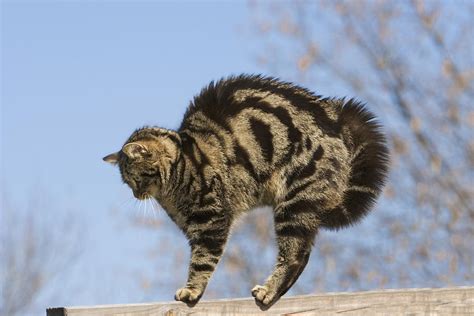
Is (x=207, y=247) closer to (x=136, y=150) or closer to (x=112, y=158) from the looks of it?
(x=136, y=150)

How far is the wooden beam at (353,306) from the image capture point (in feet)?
12.3

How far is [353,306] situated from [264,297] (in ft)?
2.48

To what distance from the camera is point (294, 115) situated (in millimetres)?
5656

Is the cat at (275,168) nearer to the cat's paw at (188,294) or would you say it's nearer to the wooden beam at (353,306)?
the cat's paw at (188,294)

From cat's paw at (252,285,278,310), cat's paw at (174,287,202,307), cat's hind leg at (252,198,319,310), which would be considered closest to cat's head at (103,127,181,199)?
cat's hind leg at (252,198,319,310)

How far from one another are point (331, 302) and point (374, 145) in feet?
6.53

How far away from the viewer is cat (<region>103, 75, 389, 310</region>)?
5508mm

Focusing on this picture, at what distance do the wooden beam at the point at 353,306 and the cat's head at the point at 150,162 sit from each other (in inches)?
78.2

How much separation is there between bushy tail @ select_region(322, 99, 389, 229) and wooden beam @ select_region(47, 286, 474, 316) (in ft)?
5.66

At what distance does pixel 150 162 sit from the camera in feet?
19.6

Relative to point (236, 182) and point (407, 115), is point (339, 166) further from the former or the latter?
point (407, 115)

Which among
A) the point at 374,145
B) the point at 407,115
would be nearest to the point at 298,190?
the point at 374,145

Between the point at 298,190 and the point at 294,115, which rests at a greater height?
the point at 294,115

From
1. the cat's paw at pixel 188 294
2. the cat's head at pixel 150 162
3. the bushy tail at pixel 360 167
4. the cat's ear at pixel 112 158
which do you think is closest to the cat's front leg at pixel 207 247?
the cat's paw at pixel 188 294
